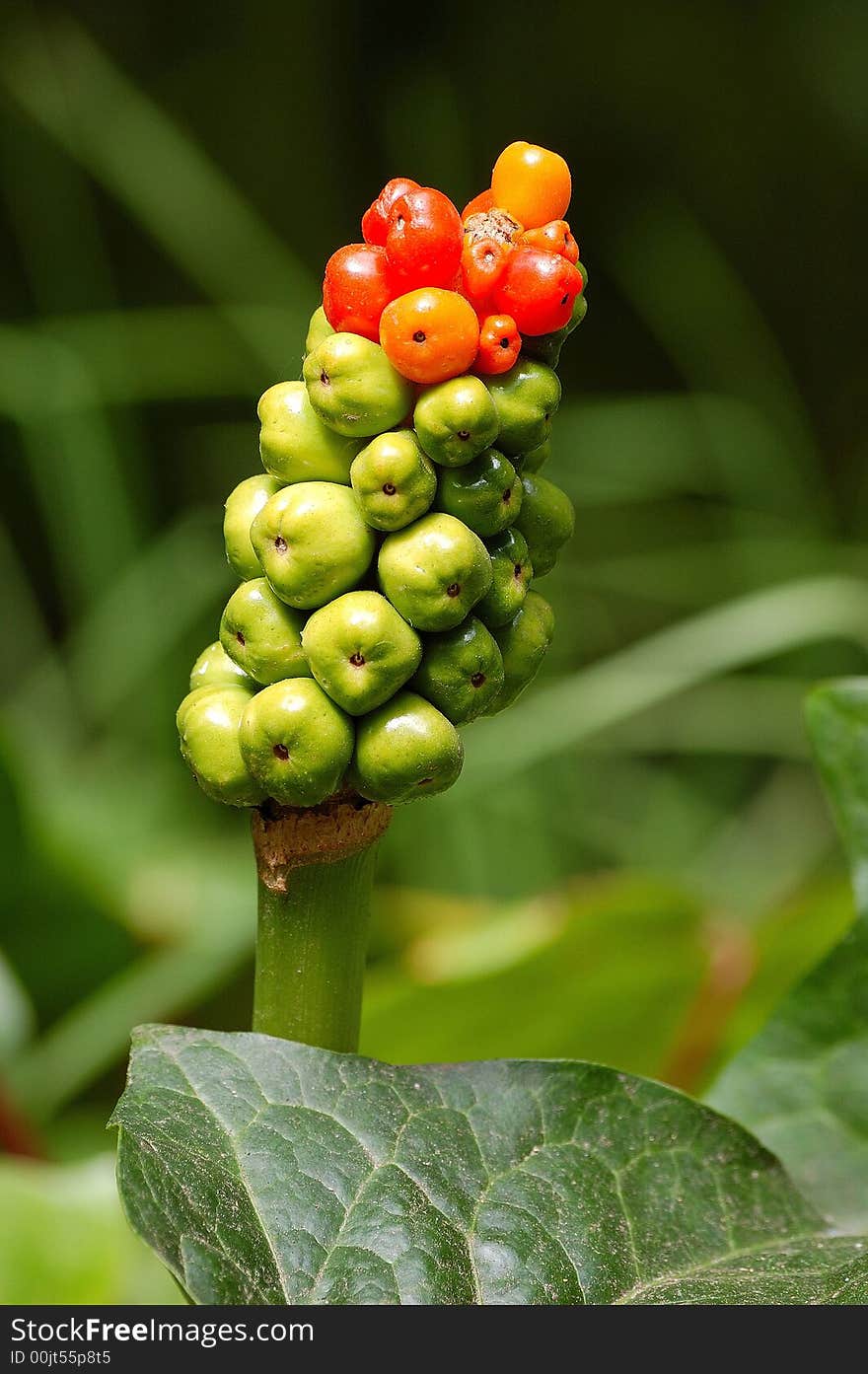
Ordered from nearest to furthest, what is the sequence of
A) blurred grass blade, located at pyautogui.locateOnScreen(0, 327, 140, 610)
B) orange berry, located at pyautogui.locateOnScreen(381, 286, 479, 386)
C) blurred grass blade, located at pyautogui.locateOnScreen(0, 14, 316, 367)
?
orange berry, located at pyautogui.locateOnScreen(381, 286, 479, 386)
blurred grass blade, located at pyautogui.locateOnScreen(0, 327, 140, 610)
blurred grass blade, located at pyautogui.locateOnScreen(0, 14, 316, 367)

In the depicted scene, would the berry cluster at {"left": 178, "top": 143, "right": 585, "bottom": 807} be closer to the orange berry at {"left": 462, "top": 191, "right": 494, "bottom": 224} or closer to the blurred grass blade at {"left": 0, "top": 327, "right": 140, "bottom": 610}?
the orange berry at {"left": 462, "top": 191, "right": 494, "bottom": 224}

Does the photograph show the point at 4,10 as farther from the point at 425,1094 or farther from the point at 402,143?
the point at 425,1094

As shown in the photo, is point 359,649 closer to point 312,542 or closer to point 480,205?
point 312,542

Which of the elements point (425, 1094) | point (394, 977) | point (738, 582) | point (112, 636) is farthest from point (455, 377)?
point (738, 582)

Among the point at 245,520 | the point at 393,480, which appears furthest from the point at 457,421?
the point at 245,520

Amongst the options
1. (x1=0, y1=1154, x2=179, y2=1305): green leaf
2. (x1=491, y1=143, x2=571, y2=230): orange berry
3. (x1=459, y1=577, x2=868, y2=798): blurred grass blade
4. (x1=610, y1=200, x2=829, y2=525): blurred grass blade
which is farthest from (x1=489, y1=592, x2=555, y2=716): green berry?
(x1=610, y1=200, x2=829, y2=525): blurred grass blade

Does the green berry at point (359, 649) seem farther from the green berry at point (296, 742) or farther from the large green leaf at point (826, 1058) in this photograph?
the large green leaf at point (826, 1058)
